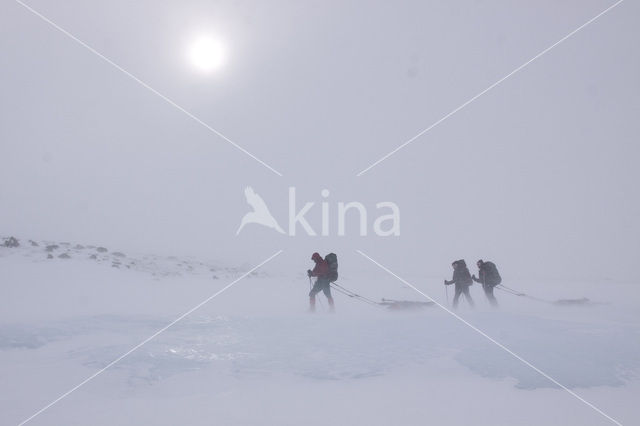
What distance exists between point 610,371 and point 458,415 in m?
3.49

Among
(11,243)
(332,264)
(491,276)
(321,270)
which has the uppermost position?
(11,243)

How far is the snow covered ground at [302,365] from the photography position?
4840 mm

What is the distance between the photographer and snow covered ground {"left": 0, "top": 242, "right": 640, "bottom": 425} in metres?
4.84

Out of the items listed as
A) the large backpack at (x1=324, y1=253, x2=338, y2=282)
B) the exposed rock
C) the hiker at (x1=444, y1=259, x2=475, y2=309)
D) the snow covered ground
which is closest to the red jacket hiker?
the large backpack at (x1=324, y1=253, x2=338, y2=282)

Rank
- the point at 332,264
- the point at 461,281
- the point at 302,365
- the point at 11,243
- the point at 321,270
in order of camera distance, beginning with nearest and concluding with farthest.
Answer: the point at 302,365
the point at 321,270
the point at 332,264
the point at 461,281
the point at 11,243

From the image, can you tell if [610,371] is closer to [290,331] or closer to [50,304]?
[290,331]

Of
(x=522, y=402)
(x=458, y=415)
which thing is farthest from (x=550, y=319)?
(x=458, y=415)

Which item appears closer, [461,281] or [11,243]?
[461,281]

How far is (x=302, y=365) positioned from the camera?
6.64m

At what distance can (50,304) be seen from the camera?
440 inches

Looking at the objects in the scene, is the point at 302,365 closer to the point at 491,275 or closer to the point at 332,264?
the point at 332,264

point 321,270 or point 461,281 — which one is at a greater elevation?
point 321,270

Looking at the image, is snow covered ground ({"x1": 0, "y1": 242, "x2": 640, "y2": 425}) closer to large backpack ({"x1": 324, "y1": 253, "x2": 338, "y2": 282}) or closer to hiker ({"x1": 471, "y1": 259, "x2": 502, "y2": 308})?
large backpack ({"x1": 324, "y1": 253, "x2": 338, "y2": 282})

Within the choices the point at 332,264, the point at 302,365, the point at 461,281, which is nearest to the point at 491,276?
the point at 461,281
